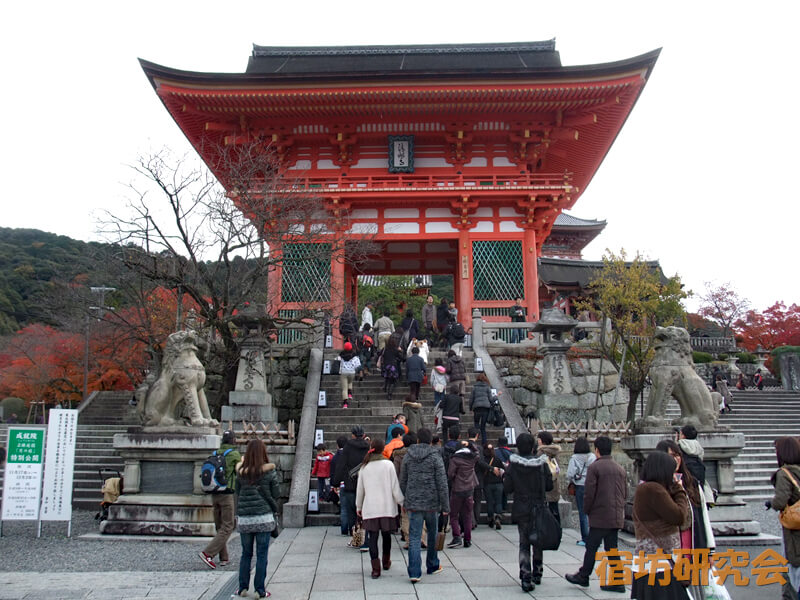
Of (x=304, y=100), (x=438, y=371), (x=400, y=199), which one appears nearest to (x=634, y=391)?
(x=438, y=371)

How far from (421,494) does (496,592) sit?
3.71 ft

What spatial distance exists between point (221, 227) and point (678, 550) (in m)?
11.1

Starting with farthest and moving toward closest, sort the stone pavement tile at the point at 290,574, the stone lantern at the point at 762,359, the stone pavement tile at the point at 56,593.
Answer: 1. the stone lantern at the point at 762,359
2. the stone pavement tile at the point at 290,574
3. the stone pavement tile at the point at 56,593

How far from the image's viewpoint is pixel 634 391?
1636 centimetres

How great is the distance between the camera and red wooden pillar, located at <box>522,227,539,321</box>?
61.3 feet

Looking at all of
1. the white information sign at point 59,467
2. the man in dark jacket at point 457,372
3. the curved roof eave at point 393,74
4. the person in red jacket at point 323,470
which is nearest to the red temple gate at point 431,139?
the curved roof eave at point 393,74

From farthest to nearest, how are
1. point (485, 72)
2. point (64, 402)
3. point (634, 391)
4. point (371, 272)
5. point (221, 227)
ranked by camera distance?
point (64, 402)
point (371, 272)
point (485, 72)
point (634, 391)
point (221, 227)

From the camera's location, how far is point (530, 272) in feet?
62.3

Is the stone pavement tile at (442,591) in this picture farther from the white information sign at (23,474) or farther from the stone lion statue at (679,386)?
the white information sign at (23,474)

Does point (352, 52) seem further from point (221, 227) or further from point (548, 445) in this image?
point (548, 445)

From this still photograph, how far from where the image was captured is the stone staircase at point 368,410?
470 inches

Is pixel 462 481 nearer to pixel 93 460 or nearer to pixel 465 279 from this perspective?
pixel 93 460

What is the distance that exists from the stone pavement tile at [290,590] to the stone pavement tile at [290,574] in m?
0.12

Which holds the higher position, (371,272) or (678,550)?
(371,272)
